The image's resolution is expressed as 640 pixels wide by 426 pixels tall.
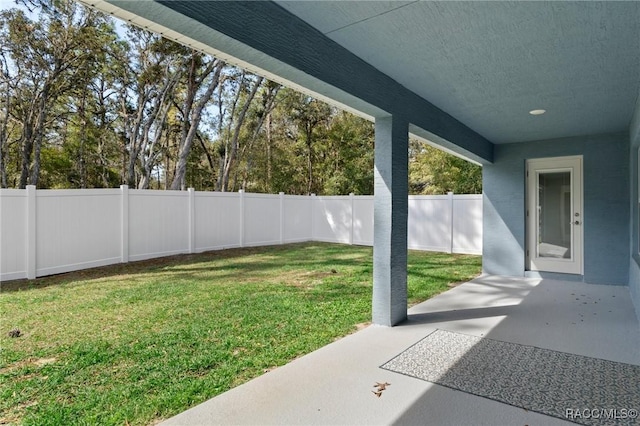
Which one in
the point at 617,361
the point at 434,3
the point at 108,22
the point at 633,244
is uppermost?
the point at 108,22

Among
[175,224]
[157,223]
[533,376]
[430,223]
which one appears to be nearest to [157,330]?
[533,376]

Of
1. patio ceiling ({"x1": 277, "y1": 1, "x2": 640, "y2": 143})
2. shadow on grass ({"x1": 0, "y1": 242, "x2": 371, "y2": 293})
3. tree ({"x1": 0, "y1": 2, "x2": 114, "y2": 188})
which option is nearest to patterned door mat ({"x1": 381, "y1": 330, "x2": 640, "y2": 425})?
patio ceiling ({"x1": 277, "y1": 1, "x2": 640, "y2": 143})

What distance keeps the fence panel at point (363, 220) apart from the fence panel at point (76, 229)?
270 inches

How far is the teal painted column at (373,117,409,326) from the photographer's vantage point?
13.2 feet

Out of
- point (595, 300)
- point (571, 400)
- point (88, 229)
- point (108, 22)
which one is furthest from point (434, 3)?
point (108, 22)

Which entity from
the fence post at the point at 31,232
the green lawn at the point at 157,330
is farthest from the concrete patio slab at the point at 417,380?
the fence post at the point at 31,232

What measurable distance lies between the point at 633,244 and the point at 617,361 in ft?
9.97

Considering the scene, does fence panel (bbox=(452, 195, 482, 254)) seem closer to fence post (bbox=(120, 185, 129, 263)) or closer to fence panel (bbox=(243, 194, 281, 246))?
fence panel (bbox=(243, 194, 281, 246))

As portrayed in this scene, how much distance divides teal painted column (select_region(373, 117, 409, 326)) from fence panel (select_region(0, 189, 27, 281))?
576cm

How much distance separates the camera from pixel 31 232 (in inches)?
243

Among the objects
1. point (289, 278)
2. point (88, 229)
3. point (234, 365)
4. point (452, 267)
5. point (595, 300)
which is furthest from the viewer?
point (452, 267)

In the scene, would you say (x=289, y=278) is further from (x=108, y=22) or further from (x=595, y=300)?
(x=108, y=22)

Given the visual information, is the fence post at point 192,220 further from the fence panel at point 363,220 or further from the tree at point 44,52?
the tree at point 44,52

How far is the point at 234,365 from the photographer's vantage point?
9.84ft
